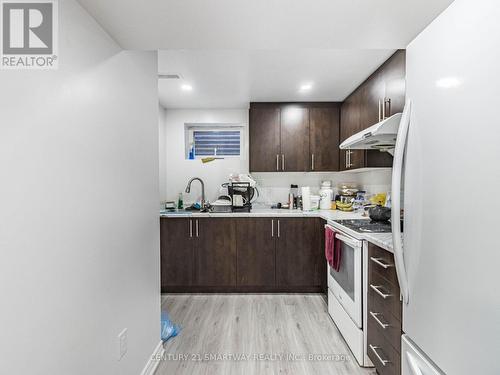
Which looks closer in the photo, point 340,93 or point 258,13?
point 258,13

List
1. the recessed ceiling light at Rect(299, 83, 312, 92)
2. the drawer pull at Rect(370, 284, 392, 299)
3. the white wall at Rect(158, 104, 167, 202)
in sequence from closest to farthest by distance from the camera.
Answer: the drawer pull at Rect(370, 284, 392, 299) < the recessed ceiling light at Rect(299, 83, 312, 92) < the white wall at Rect(158, 104, 167, 202)

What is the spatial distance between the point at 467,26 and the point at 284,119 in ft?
8.95

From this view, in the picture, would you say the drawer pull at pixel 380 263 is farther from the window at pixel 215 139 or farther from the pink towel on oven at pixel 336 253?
the window at pixel 215 139

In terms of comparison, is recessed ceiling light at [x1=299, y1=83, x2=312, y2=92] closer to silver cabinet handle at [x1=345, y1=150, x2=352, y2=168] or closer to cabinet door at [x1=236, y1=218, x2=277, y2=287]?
silver cabinet handle at [x1=345, y1=150, x2=352, y2=168]

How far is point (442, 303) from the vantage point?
91cm

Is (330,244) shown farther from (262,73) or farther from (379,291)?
(262,73)

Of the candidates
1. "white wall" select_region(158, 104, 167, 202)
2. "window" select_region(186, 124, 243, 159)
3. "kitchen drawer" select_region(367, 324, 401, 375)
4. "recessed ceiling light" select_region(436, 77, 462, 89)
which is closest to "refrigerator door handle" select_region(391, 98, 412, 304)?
"recessed ceiling light" select_region(436, 77, 462, 89)

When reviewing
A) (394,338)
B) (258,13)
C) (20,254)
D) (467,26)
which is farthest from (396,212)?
(20,254)

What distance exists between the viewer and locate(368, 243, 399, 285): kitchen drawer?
152 cm

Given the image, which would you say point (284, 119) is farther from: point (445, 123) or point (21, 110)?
point (21, 110)

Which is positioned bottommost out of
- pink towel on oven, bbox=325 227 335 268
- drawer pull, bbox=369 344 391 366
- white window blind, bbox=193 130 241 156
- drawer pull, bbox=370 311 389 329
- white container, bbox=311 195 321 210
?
drawer pull, bbox=369 344 391 366

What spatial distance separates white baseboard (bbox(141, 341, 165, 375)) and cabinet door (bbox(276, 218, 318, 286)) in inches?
60.3

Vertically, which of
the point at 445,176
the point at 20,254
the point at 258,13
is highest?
the point at 258,13

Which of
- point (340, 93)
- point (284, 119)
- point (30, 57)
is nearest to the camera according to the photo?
point (30, 57)
